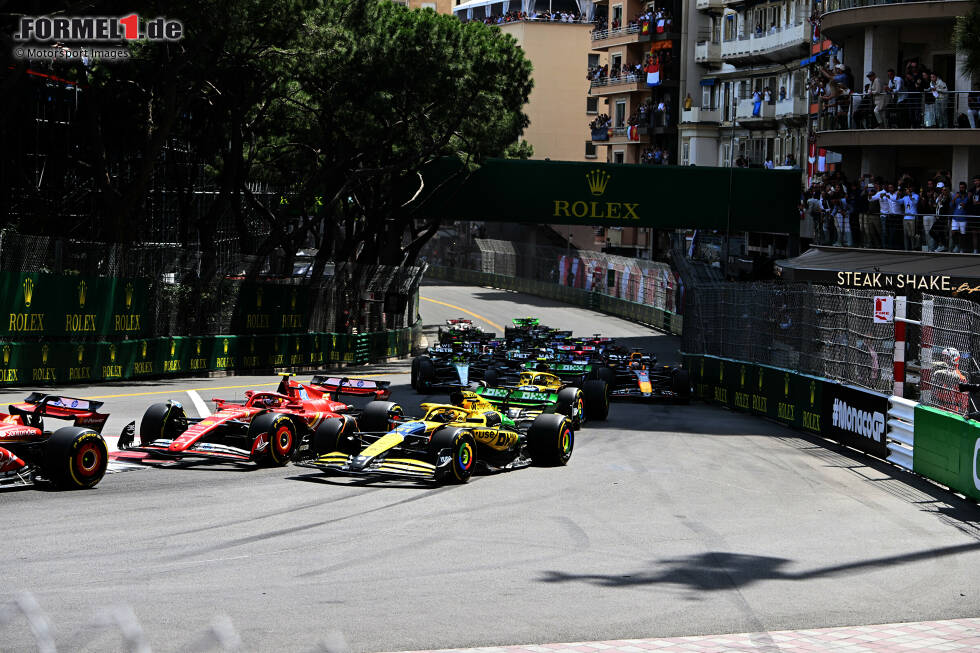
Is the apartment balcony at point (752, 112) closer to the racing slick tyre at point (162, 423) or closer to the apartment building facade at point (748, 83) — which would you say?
the apartment building facade at point (748, 83)

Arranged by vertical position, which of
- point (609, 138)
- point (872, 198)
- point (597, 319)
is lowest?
point (597, 319)

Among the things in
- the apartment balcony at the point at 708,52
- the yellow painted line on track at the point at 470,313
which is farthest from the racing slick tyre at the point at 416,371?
the apartment balcony at the point at 708,52

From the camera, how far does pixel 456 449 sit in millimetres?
14016

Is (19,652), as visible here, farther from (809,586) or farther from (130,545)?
(809,586)

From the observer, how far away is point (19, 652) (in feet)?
24.6

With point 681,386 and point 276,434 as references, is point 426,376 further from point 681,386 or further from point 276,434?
point 276,434

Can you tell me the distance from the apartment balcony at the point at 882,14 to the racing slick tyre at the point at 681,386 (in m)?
13.3

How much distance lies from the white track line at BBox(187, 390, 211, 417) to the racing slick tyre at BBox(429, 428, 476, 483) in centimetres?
697

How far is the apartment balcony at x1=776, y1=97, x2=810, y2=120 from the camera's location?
51.3 metres

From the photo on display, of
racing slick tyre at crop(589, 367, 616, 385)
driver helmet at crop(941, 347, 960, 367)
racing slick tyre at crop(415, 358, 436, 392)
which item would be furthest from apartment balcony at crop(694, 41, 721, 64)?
driver helmet at crop(941, 347, 960, 367)

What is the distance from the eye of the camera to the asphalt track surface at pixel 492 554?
852cm

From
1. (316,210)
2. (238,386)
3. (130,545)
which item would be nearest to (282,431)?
(130,545)

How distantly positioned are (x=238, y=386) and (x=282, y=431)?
475 inches

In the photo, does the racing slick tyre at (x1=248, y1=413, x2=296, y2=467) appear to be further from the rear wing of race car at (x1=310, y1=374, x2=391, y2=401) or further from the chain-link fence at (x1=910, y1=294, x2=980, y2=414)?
the chain-link fence at (x1=910, y1=294, x2=980, y2=414)
